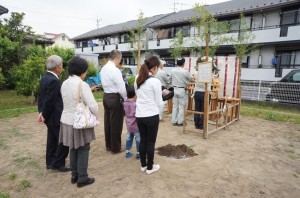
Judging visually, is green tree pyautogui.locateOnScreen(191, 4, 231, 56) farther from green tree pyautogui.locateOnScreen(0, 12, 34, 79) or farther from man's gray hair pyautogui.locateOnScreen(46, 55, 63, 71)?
man's gray hair pyautogui.locateOnScreen(46, 55, 63, 71)

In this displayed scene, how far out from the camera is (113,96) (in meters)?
3.80

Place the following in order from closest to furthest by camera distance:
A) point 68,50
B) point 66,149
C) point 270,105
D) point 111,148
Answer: point 66,149 → point 111,148 → point 270,105 → point 68,50

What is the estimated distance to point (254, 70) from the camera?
15438mm

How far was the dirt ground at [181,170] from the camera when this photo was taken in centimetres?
284

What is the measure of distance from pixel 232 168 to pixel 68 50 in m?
12.9

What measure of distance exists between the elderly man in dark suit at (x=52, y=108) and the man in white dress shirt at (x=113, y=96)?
79 cm

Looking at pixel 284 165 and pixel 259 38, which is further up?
pixel 259 38

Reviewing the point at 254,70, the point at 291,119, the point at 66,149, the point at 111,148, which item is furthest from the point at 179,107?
the point at 254,70

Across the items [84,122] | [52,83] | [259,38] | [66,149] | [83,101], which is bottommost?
[66,149]

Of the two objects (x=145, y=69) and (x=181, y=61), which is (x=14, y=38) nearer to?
(x=181, y=61)

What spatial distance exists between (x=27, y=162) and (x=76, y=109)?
6.31 feet

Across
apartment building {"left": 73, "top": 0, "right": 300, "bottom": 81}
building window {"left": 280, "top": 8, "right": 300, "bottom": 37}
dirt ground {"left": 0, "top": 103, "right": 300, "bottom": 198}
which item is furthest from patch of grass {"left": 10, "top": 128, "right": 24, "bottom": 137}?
building window {"left": 280, "top": 8, "right": 300, "bottom": 37}

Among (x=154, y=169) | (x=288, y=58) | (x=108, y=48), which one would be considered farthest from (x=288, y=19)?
(x=108, y=48)

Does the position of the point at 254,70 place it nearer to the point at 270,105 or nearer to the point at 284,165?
the point at 270,105
